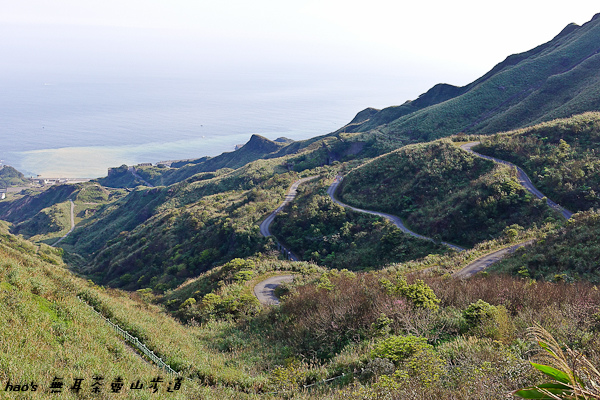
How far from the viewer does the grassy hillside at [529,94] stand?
5681 centimetres

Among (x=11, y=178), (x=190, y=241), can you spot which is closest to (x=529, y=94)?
(x=190, y=241)

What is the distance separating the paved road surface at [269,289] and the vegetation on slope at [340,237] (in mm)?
6585

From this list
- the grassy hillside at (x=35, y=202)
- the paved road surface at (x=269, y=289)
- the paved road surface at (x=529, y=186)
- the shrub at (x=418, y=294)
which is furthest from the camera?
the grassy hillside at (x=35, y=202)

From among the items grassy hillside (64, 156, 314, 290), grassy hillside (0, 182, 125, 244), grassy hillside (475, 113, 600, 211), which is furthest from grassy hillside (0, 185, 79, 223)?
grassy hillside (475, 113, 600, 211)

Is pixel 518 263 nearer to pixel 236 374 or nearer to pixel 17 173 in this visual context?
pixel 236 374

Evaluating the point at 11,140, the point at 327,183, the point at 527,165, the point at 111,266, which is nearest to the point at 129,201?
the point at 111,266

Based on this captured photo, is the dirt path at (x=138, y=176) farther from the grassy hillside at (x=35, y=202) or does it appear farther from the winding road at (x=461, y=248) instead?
the winding road at (x=461, y=248)

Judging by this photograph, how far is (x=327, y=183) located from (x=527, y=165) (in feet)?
71.6

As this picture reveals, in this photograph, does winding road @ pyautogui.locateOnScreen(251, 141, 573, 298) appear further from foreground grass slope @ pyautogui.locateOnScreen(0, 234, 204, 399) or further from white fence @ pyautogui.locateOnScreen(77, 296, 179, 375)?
foreground grass slope @ pyautogui.locateOnScreen(0, 234, 204, 399)

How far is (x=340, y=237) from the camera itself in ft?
105

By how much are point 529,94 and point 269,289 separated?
71442mm

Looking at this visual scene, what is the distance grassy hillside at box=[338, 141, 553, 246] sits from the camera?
26391mm

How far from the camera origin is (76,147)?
581 feet

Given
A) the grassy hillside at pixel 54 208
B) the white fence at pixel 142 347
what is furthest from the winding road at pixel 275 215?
the grassy hillside at pixel 54 208
